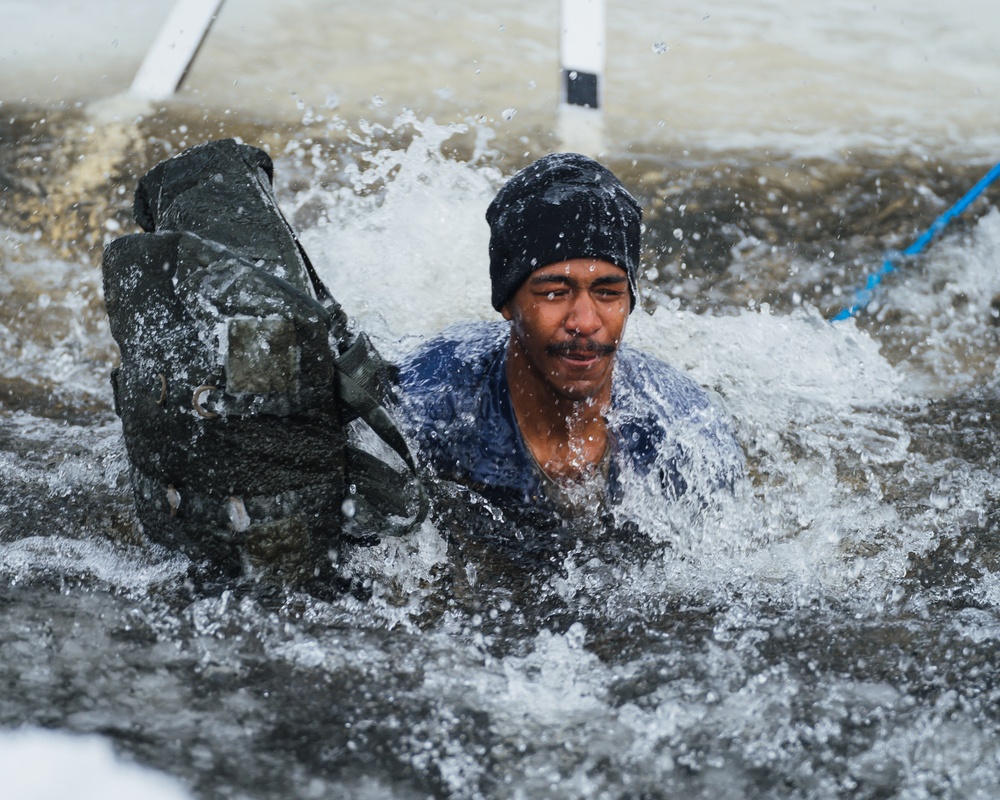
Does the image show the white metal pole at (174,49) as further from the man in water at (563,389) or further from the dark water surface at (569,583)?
the man in water at (563,389)

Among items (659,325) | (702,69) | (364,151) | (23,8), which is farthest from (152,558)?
(23,8)

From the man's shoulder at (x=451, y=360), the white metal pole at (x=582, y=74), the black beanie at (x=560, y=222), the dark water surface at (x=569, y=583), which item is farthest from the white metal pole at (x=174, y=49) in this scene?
the black beanie at (x=560, y=222)

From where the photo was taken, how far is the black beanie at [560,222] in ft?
9.16

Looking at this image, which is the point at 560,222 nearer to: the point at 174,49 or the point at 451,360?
the point at 451,360

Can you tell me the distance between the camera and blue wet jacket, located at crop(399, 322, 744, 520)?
295 centimetres

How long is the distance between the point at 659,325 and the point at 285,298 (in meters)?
2.48

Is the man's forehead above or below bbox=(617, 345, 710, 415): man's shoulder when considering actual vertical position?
above

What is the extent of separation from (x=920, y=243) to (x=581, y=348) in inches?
107

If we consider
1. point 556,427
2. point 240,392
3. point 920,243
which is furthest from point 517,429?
point 920,243

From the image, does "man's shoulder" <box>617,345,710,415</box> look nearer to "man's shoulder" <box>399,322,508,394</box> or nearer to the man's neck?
the man's neck

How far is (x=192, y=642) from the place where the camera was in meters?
2.25

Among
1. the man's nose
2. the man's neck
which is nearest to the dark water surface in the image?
the man's neck

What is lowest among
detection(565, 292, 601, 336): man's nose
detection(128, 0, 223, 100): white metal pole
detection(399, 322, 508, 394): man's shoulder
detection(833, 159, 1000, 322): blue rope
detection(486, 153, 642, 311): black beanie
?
detection(833, 159, 1000, 322): blue rope

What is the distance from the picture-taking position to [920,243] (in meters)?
4.95
